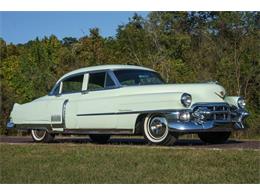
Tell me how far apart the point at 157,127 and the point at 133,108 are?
1.99 feet

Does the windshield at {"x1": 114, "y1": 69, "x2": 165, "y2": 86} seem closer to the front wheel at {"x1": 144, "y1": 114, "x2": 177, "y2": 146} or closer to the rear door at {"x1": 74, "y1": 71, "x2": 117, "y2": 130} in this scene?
the rear door at {"x1": 74, "y1": 71, "x2": 117, "y2": 130}

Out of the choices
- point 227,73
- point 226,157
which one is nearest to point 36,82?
point 227,73

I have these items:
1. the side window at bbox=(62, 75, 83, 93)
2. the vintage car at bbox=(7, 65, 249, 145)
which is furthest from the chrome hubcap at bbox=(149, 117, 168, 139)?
the side window at bbox=(62, 75, 83, 93)

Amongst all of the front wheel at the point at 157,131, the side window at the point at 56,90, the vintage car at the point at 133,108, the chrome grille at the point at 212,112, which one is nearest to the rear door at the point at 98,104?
the vintage car at the point at 133,108

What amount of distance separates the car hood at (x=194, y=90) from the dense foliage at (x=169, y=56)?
6304 mm

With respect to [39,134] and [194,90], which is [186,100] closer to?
[194,90]

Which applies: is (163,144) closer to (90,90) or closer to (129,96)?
(129,96)

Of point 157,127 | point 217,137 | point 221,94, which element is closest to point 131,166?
point 157,127

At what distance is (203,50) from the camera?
101 feet

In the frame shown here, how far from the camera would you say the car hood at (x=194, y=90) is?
10.2 metres

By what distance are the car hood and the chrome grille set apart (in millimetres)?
135

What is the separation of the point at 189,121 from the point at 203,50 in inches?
842

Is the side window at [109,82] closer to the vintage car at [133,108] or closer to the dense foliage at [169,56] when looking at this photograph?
the vintage car at [133,108]

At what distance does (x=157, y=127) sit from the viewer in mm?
10273
